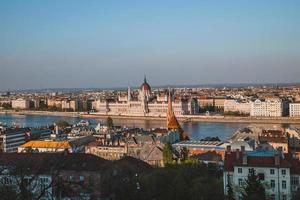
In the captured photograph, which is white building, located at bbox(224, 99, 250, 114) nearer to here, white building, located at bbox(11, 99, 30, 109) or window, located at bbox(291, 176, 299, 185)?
white building, located at bbox(11, 99, 30, 109)

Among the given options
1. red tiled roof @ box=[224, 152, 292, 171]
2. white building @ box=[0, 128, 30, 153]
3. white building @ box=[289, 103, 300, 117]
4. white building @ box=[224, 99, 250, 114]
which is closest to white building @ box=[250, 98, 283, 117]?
white building @ box=[289, 103, 300, 117]

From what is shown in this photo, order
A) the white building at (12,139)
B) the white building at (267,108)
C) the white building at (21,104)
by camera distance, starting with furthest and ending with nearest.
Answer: the white building at (21,104)
the white building at (267,108)
the white building at (12,139)

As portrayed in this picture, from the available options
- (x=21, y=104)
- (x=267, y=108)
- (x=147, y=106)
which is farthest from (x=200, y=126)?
(x=21, y=104)

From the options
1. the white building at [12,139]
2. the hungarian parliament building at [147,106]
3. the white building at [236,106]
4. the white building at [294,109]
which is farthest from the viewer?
the hungarian parliament building at [147,106]

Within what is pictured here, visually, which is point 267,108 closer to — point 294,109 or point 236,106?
point 294,109

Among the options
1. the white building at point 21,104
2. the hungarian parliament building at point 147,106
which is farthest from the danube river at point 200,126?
the white building at point 21,104

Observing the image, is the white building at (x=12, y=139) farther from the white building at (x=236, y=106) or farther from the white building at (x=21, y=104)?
the white building at (x=21, y=104)

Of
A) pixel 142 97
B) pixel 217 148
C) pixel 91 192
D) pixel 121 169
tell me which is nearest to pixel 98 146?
pixel 217 148
